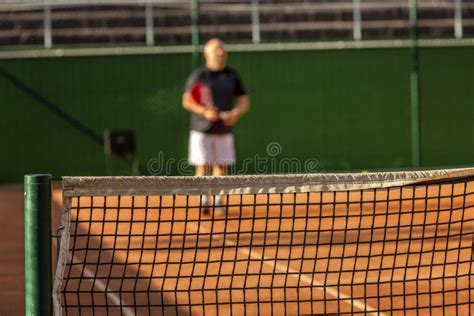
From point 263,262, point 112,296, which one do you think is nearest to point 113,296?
point 112,296

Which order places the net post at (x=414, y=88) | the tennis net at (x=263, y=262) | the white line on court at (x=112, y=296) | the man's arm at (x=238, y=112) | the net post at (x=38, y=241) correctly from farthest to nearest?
the net post at (x=414, y=88) → the man's arm at (x=238, y=112) → the white line on court at (x=112, y=296) → the tennis net at (x=263, y=262) → the net post at (x=38, y=241)

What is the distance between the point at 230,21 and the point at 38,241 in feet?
46.0

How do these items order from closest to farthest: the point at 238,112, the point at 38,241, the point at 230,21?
the point at 38,241, the point at 238,112, the point at 230,21

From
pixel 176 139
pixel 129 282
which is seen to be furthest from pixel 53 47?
pixel 129 282

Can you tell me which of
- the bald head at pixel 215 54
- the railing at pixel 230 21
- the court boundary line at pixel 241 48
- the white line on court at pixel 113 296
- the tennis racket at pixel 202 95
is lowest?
the white line on court at pixel 113 296

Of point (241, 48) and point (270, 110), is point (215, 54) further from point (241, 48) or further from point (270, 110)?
point (270, 110)

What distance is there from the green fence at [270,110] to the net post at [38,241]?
11866 mm

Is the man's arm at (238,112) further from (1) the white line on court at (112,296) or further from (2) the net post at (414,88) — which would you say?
(2) the net post at (414,88)

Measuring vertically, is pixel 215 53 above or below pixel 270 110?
above

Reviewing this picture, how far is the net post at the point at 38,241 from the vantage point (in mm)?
3820

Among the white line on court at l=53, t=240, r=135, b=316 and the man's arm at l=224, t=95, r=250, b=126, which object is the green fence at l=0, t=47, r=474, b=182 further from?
the white line on court at l=53, t=240, r=135, b=316

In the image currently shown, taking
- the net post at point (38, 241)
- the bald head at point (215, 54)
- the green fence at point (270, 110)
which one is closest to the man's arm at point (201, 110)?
the bald head at point (215, 54)

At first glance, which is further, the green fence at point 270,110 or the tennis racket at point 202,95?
the green fence at point 270,110

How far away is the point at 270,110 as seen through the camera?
16.0 m
